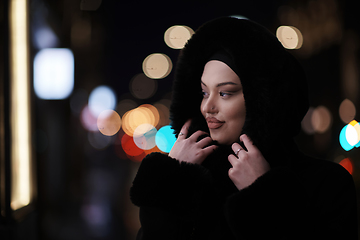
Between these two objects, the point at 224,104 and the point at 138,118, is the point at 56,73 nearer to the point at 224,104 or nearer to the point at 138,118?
the point at 224,104

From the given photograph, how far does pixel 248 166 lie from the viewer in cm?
116

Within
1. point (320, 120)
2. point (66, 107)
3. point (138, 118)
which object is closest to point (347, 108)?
point (320, 120)

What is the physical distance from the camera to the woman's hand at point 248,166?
115 centimetres

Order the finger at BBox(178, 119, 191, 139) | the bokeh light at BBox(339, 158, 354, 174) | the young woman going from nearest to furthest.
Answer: the young woman < the finger at BBox(178, 119, 191, 139) < the bokeh light at BBox(339, 158, 354, 174)

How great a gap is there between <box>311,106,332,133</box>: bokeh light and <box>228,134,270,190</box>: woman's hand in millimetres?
5942

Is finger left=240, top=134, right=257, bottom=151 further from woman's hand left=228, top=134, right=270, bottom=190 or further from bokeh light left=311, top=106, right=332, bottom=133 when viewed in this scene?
bokeh light left=311, top=106, right=332, bottom=133

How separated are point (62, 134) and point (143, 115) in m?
32.2

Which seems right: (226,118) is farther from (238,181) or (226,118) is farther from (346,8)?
(346,8)

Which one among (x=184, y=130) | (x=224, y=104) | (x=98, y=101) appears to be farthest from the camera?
(x=98, y=101)

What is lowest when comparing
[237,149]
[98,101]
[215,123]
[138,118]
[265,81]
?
[138,118]

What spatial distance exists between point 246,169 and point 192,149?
304mm

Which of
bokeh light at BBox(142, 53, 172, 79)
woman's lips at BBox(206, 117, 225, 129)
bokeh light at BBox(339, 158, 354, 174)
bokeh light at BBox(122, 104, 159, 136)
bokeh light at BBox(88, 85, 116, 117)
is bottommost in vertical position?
bokeh light at BBox(122, 104, 159, 136)

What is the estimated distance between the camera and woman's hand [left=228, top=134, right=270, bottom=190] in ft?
3.76

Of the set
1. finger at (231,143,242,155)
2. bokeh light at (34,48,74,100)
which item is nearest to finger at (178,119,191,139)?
finger at (231,143,242,155)
